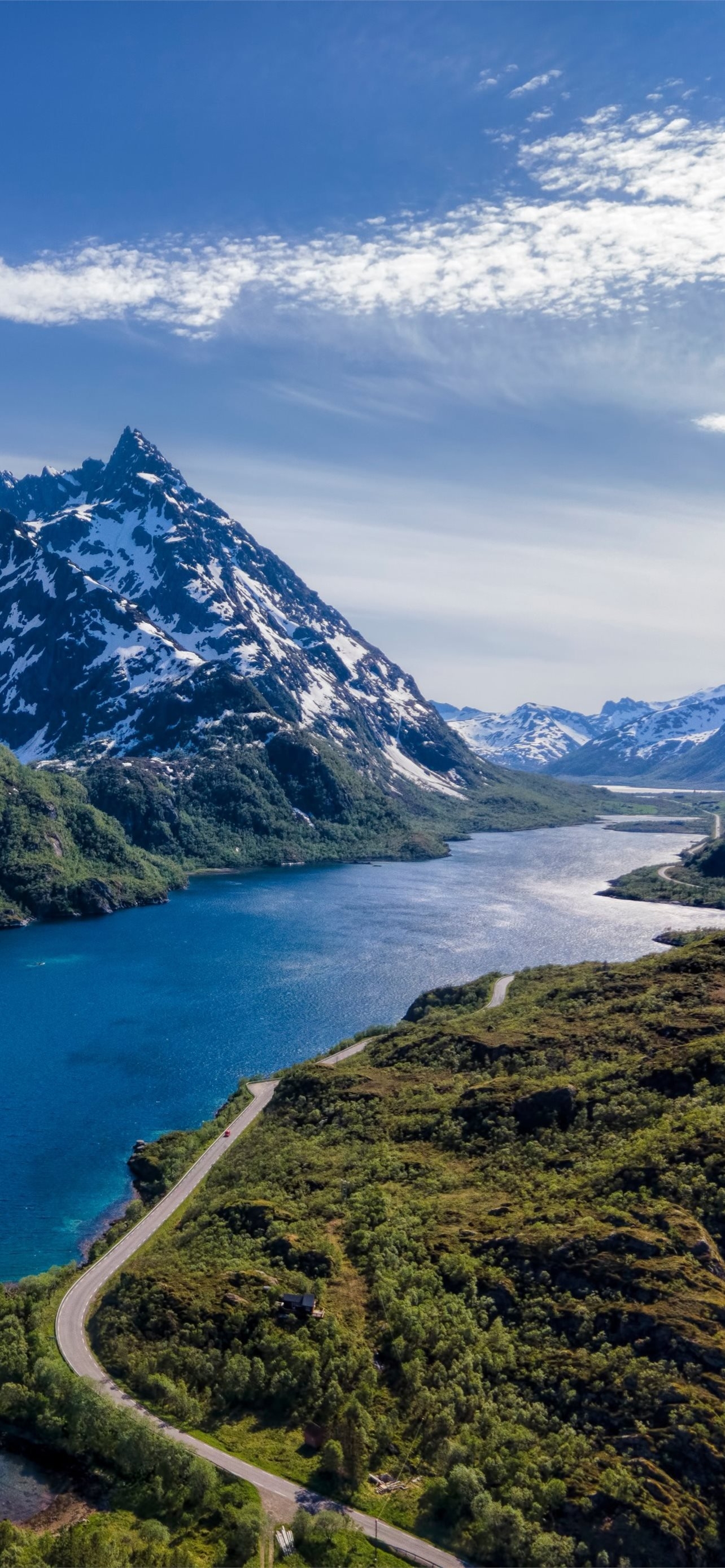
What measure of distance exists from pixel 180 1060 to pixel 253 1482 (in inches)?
3266

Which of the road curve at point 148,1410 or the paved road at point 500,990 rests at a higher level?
the paved road at point 500,990

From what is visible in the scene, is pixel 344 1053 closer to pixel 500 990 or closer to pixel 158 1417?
pixel 500 990

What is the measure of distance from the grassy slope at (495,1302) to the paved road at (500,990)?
40.0 metres

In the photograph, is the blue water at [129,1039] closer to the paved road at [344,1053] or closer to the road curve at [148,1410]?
the road curve at [148,1410]

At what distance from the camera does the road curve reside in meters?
52.1

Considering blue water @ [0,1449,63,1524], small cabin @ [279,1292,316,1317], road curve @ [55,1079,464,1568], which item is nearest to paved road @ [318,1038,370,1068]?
road curve @ [55,1079,464,1568]

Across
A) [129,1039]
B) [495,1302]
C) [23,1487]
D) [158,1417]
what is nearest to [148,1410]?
[158,1417]

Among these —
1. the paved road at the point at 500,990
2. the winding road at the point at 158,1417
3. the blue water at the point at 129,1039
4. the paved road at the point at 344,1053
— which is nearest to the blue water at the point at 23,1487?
the winding road at the point at 158,1417

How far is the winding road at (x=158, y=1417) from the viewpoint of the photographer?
5219cm

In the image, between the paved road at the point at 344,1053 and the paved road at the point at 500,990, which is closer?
the paved road at the point at 344,1053

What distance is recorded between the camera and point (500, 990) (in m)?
146

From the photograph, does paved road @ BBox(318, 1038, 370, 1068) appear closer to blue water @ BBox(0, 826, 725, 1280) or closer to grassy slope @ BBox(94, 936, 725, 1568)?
blue water @ BBox(0, 826, 725, 1280)

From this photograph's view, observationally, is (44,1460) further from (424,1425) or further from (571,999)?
(571,999)

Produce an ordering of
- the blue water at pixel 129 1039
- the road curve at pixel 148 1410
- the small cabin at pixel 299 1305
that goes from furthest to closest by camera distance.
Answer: the blue water at pixel 129 1039, the small cabin at pixel 299 1305, the road curve at pixel 148 1410
